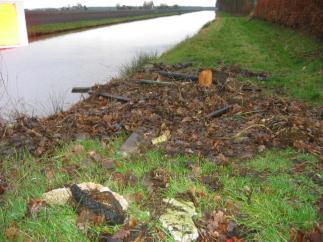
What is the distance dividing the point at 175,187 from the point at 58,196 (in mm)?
1316

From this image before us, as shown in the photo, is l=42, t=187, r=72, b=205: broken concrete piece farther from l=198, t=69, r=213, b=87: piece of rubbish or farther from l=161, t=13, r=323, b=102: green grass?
l=161, t=13, r=323, b=102: green grass

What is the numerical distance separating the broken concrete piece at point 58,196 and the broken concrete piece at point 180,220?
107 centimetres

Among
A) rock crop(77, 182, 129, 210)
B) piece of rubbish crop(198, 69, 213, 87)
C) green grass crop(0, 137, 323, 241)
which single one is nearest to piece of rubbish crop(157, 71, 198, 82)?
piece of rubbish crop(198, 69, 213, 87)

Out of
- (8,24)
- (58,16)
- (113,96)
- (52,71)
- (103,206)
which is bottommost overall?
(58,16)

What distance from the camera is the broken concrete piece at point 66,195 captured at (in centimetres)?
445

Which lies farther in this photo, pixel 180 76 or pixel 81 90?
pixel 81 90

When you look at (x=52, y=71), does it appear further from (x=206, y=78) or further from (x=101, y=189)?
(x=101, y=189)

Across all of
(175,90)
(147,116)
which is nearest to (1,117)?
(147,116)

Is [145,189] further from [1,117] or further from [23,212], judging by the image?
[1,117]

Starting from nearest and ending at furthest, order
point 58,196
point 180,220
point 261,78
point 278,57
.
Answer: point 180,220, point 58,196, point 261,78, point 278,57

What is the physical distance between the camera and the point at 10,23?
9.16 ft

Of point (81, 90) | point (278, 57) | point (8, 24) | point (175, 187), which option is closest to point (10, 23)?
point (8, 24)

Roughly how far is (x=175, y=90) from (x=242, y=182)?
188 inches

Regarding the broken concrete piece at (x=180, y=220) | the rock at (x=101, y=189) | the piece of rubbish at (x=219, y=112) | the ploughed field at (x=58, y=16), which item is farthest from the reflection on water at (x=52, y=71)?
the ploughed field at (x=58, y=16)
